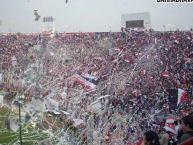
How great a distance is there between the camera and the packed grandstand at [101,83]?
6414 mm

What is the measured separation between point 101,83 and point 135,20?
1.35 meters

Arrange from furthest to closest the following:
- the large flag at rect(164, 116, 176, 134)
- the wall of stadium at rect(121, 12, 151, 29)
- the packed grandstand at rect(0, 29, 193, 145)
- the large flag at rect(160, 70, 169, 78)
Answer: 1. the large flag at rect(160, 70, 169, 78)
2. the wall of stadium at rect(121, 12, 151, 29)
3. the packed grandstand at rect(0, 29, 193, 145)
4. the large flag at rect(164, 116, 176, 134)

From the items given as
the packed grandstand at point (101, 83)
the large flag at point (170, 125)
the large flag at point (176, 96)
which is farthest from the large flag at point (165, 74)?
the large flag at point (170, 125)

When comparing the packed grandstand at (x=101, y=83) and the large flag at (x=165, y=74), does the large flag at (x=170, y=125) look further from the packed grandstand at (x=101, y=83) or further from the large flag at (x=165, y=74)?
the large flag at (x=165, y=74)

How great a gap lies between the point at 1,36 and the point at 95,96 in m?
2.84

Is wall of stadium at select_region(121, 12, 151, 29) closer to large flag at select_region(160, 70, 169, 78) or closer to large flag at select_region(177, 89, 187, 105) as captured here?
large flag at select_region(160, 70, 169, 78)

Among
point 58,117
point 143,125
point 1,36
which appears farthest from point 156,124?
point 1,36

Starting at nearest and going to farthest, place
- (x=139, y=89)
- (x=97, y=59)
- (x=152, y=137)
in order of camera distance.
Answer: (x=152, y=137)
(x=139, y=89)
(x=97, y=59)

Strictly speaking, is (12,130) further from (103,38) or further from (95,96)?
(103,38)

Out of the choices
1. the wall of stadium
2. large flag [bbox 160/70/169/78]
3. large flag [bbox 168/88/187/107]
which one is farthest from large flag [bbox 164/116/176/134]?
the wall of stadium

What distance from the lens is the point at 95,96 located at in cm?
666

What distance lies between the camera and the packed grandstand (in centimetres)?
641

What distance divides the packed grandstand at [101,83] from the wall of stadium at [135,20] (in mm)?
232

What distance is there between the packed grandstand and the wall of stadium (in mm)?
232
